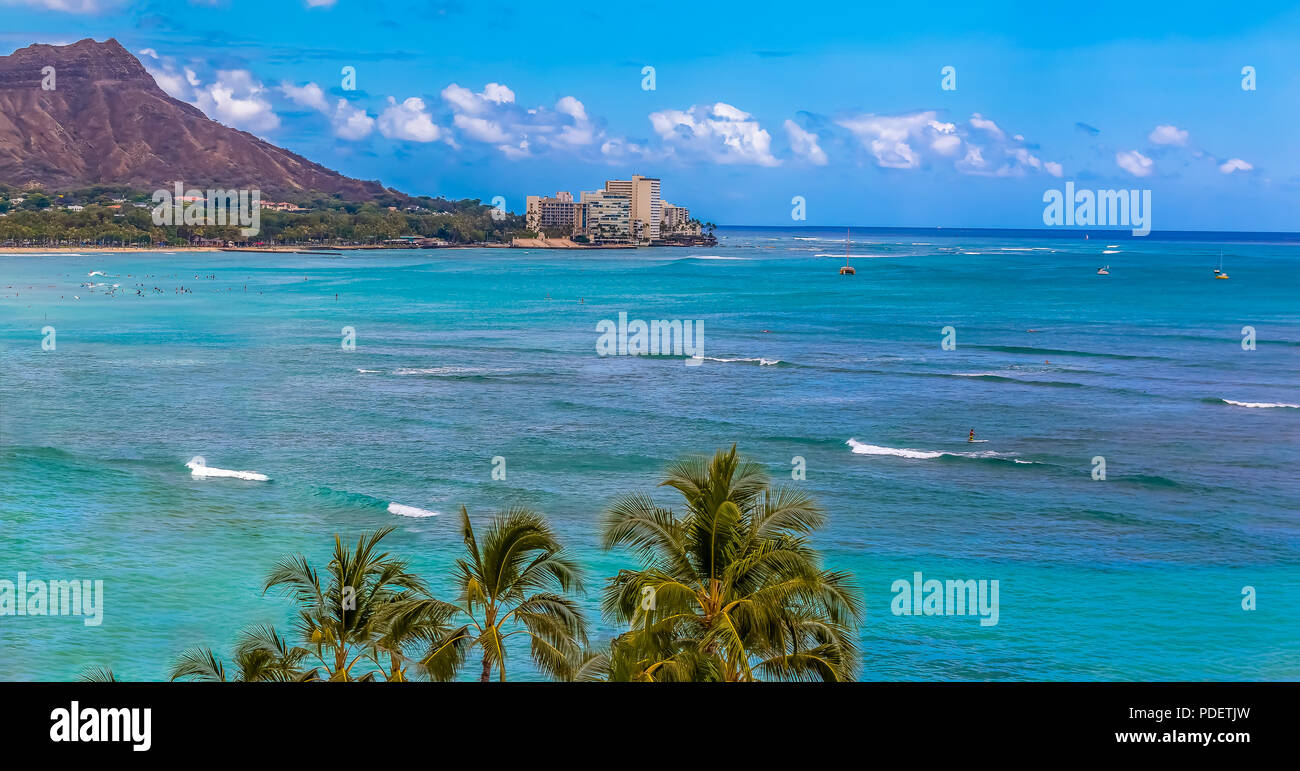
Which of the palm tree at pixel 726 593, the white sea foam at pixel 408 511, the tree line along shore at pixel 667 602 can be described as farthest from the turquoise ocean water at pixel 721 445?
the palm tree at pixel 726 593

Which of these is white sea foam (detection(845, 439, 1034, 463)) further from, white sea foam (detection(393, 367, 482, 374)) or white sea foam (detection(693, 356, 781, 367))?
white sea foam (detection(393, 367, 482, 374))

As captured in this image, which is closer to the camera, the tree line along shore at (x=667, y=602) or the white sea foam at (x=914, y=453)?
the tree line along shore at (x=667, y=602)

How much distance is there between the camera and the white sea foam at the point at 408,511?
3297 cm

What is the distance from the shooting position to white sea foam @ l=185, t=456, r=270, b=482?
3725cm

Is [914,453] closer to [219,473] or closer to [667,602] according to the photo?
[219,473]

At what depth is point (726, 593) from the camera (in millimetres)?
12508

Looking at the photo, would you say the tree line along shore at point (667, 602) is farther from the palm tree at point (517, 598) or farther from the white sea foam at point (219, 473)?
the white sea foam at point (219, 473)

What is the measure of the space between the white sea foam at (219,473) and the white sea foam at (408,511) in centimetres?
593

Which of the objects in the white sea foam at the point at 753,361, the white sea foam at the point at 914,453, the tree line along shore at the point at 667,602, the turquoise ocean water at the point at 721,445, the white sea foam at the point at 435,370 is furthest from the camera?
the white sea foam at the point at 753,361

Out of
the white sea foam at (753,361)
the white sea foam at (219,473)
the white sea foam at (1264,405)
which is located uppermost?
the white sea foam at (753,361)

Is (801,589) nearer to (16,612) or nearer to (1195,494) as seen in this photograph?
(16,612)

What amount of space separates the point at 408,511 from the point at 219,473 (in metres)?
8.36

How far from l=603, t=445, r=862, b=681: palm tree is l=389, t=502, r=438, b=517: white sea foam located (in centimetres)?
2016

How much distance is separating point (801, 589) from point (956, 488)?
1026 inches
